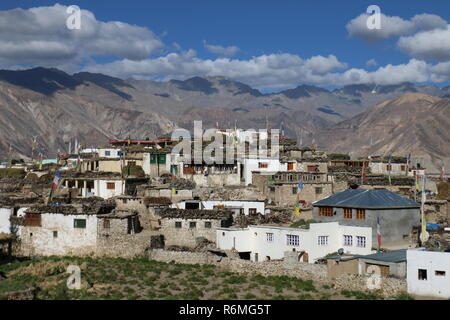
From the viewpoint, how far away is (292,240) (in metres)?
40.2

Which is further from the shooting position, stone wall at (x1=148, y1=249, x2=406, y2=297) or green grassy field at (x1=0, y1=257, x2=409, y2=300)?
green grassy field at (x1=0, y1=257, x2=409, y2=300)

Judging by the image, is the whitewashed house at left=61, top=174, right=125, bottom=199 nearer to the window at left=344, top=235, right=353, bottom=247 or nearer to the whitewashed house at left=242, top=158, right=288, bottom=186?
the whitewashed house at left=242, top=158, right=288, bottom=186

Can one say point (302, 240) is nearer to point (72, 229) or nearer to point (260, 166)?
point (72, 229)

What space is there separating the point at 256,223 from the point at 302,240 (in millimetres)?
6333

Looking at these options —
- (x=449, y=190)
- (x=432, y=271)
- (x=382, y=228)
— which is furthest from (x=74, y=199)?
(x=449, y=190)

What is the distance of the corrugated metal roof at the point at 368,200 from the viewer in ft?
133

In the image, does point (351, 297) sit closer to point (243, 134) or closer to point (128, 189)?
point (128, 189)

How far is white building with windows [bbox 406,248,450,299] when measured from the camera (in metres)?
31.4

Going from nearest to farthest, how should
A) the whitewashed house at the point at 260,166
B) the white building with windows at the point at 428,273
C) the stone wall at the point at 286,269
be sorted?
the white building with windows at the point at 428,273, the stone wall at the point at 286,269, the whitewashed house at the point at 260,166

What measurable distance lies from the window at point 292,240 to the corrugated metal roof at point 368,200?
12.8ft

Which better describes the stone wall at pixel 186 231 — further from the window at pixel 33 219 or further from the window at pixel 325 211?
the window at pixel 33 219

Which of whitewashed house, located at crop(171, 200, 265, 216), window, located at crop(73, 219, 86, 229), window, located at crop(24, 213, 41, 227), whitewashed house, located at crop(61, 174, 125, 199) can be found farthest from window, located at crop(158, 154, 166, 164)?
window, located at crop(73, 219, 86, 229)

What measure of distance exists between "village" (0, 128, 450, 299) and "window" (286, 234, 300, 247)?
0.07 meters

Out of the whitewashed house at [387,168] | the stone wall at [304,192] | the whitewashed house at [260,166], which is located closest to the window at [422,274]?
the stone wall at [304,192]
